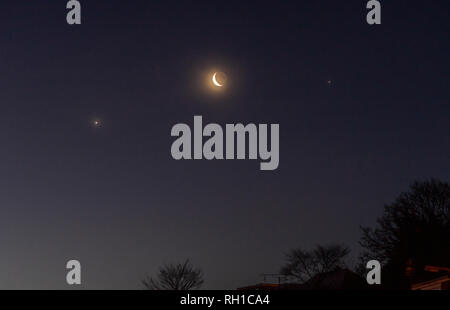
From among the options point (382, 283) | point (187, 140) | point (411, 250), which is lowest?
point (382, 283)
